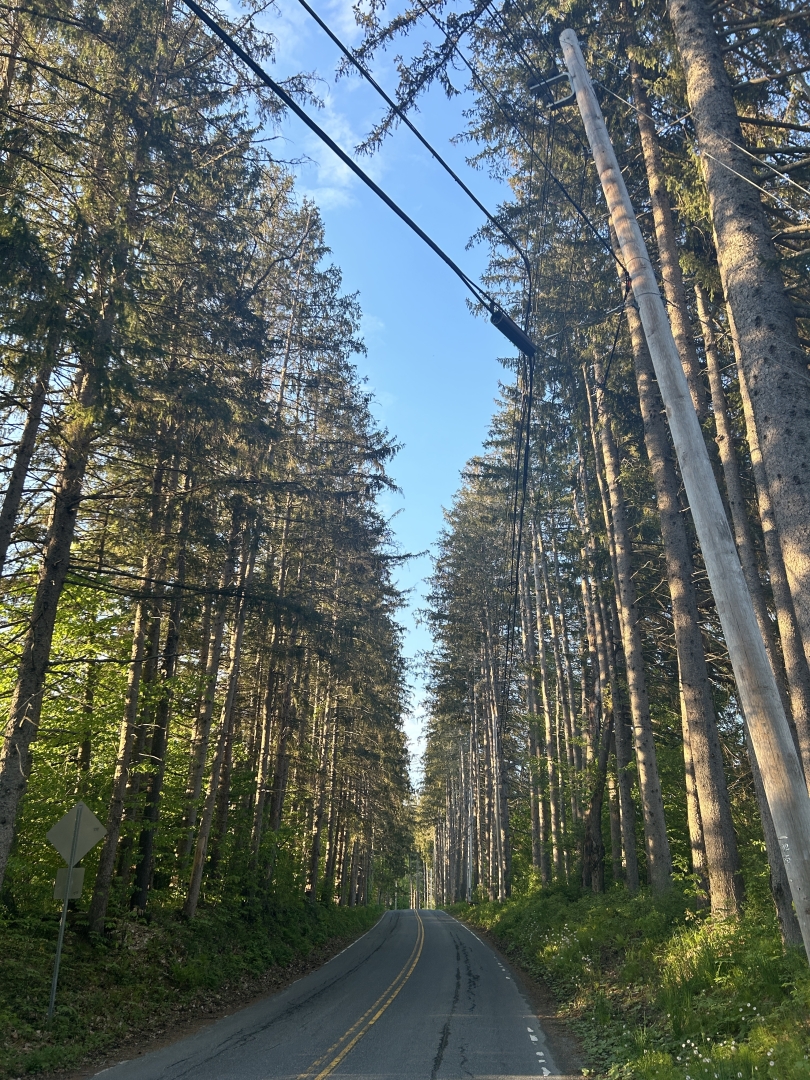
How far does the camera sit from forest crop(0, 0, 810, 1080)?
27.3ft

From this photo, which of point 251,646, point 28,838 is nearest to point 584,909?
point 251,646

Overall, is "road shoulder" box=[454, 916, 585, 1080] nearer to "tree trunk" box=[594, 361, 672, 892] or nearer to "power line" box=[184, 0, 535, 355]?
"tree trunk" box=[594, 361, 672, 892]

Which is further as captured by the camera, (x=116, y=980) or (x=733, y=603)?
(x=116, y=980)

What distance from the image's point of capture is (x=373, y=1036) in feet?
32.5

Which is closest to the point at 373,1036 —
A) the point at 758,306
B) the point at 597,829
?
the point at 758,306

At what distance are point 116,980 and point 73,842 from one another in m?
3.30

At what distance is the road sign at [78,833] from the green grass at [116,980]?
176 centimetres

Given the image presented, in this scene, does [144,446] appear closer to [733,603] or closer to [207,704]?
[207,704]

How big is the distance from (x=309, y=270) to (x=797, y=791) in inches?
784

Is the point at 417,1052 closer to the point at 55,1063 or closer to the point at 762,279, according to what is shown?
the point at 55,1063

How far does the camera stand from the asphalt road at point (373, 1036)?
802 centimetres

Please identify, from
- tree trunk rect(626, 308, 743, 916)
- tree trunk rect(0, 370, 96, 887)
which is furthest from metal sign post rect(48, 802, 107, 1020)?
tree trunk rect(626, 308, 743, 916)

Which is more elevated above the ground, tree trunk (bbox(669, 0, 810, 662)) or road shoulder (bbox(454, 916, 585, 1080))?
tree trunk (bbox(669, 0, 810, 662))

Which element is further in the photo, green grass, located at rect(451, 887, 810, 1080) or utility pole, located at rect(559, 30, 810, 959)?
green grass, located at rect(451, 887, 810, 1080)
